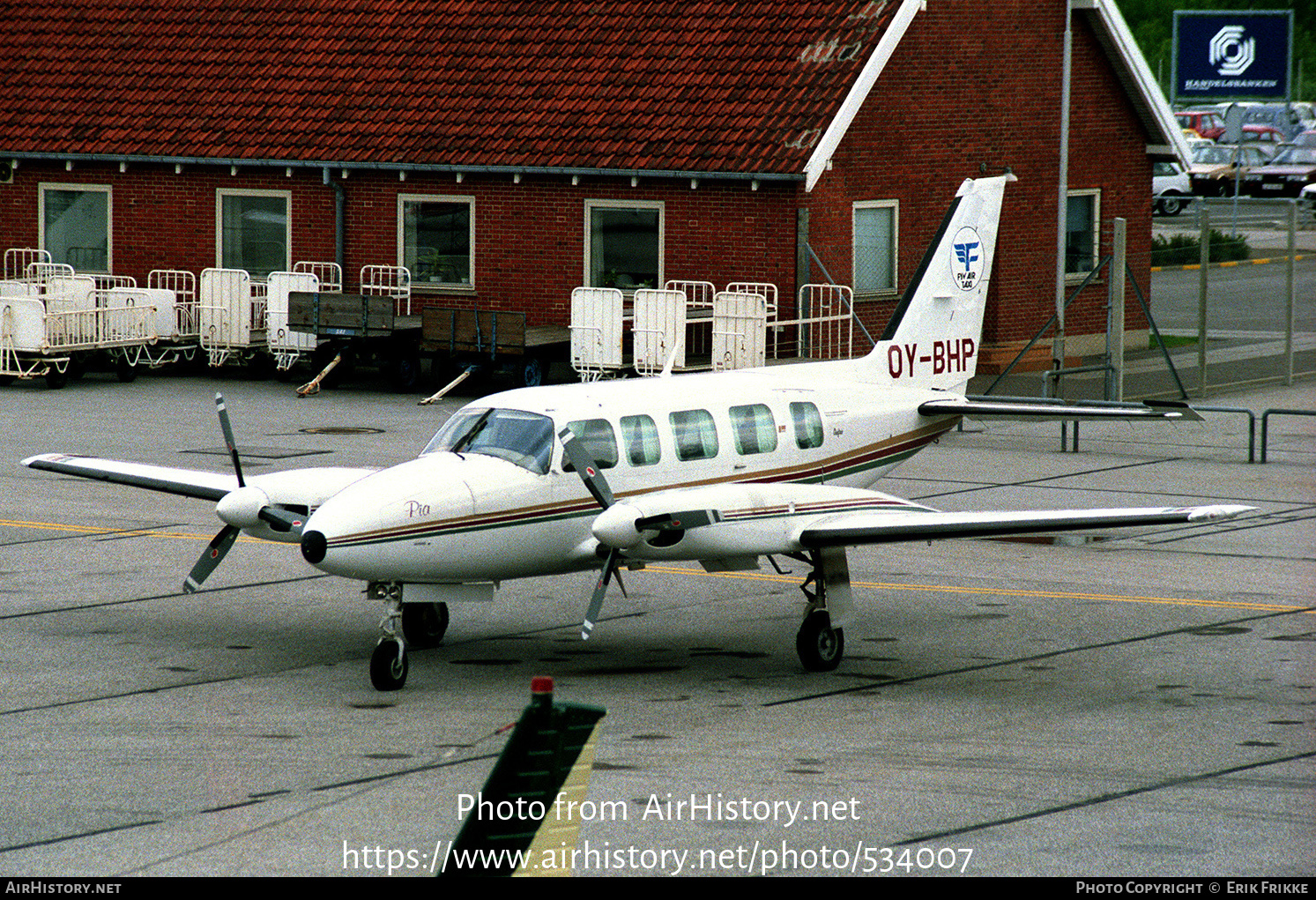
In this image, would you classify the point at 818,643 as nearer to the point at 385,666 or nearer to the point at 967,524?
the point at 967,524

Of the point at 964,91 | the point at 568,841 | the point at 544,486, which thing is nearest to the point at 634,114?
the point at 964,91

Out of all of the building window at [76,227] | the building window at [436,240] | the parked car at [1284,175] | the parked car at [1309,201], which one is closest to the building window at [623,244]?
the building window at [436,240]

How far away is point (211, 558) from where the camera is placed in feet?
49.5

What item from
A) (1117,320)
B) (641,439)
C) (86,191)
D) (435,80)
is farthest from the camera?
(86,191)

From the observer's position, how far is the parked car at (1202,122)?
7669 centimetres

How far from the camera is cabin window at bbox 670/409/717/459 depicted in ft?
50.3

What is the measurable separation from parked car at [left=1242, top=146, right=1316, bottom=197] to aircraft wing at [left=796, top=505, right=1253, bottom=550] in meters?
54.1

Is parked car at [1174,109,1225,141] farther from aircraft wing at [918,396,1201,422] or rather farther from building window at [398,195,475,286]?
aircraft wing at [918,396,1201,422]

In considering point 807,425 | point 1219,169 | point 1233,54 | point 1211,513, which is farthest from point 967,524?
point 1219,169

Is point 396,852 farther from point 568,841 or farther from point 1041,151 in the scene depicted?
point 1041,151

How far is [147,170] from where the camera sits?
3597cm

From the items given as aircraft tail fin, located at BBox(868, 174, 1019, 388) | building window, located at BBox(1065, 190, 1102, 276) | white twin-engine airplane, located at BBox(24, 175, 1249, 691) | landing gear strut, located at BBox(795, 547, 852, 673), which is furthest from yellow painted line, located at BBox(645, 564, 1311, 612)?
building window, located at BBox(1065, 190, 1102, 276)

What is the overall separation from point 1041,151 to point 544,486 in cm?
2328

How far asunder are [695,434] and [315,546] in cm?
358
